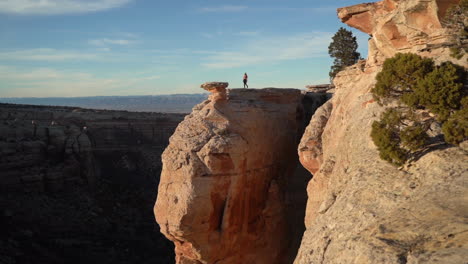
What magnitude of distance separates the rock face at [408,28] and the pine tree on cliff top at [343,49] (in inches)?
568

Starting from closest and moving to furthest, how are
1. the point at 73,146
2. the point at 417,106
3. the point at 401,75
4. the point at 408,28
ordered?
the point at 417,106 → the point at 401,75 → the point at 408,28 → the point at 73,146

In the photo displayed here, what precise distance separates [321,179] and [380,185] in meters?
4.29

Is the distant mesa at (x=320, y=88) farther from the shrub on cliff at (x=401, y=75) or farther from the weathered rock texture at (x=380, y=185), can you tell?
the shrub on cliff at (x=401, y=75)

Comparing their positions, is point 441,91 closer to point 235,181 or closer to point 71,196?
point 235,181

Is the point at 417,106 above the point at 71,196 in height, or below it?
above

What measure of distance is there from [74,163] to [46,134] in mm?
4646

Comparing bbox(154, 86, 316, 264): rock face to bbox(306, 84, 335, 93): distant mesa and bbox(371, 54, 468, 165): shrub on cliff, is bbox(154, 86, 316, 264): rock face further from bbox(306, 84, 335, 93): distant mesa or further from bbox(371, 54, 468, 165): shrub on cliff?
bbox(371, 54, 468, 165): shrub on cliff

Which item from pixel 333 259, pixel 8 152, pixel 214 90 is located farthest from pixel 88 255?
pixel 333 259

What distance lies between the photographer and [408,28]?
1413 centimetres

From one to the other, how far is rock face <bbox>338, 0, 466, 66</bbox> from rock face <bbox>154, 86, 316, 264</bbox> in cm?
566

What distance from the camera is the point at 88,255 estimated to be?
33.8m

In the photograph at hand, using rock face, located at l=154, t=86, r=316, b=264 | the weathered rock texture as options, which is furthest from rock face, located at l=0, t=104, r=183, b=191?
the weathered rock texture

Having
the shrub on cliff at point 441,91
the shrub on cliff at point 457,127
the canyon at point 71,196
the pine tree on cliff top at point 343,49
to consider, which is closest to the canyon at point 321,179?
→ the shrub on cliff at point 457,127

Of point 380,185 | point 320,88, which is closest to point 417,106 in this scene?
point 380,185
